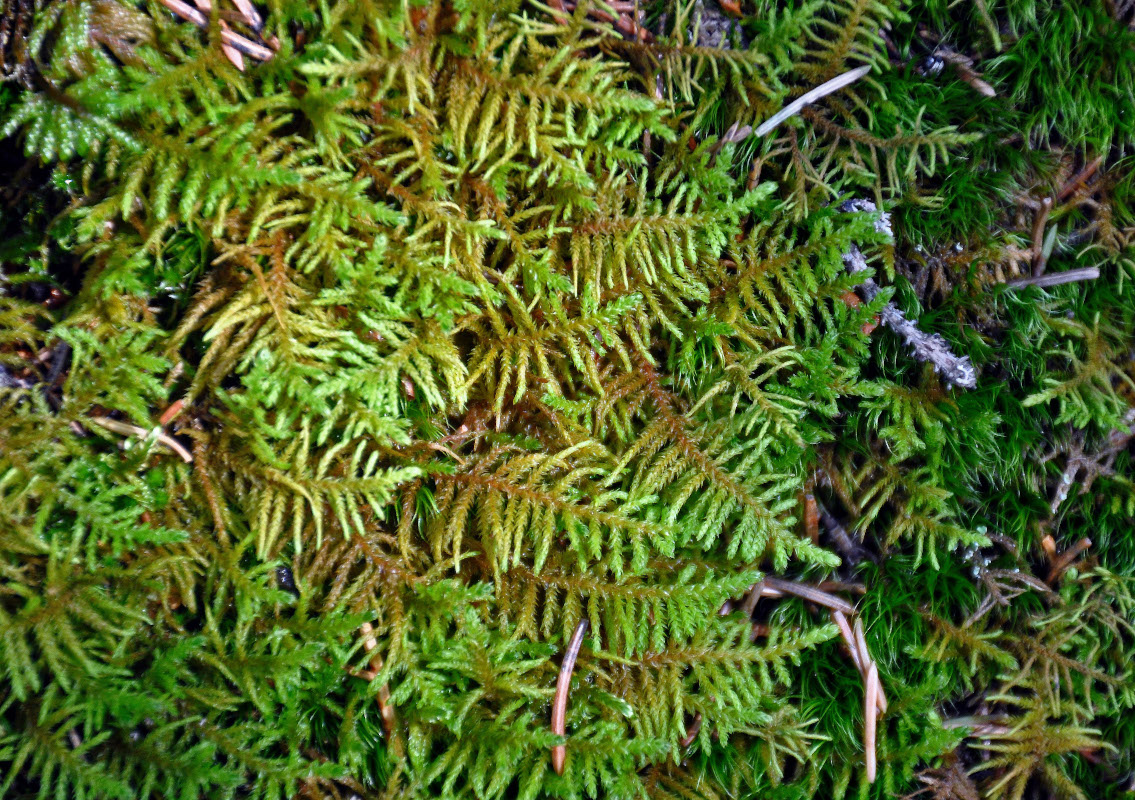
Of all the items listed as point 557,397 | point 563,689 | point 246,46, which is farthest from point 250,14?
point 563,689

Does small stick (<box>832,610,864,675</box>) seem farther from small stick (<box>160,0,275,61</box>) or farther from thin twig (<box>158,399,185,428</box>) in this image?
small stick (<box>160,0,275,61</box>)

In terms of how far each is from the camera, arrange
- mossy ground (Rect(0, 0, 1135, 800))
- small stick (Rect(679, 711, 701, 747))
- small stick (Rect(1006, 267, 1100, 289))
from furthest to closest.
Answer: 1. small stick (Rect(1006, 267, 1100, 289))
2. small stick (Rect(679, 711, 701, 747))
3. mossy ground (Rect(0, 0, 1135, 800))

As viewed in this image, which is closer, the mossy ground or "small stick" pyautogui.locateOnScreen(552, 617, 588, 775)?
the mossy ground

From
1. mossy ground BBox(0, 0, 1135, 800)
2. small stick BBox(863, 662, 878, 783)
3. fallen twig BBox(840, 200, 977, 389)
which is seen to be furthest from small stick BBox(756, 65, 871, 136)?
small stick BBox(863, 662, 878, 783)

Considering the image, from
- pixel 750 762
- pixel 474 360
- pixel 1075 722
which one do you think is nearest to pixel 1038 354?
pixel 1075 722

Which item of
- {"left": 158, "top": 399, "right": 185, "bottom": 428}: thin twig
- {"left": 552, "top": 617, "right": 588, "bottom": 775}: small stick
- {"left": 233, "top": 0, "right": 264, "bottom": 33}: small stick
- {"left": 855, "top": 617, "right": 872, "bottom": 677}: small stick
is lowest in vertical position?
{"left": 855, "top": 617, "right": 872, "bottom": 677}: small stick

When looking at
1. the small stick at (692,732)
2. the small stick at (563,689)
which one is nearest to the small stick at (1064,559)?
the small stick at (692,732)

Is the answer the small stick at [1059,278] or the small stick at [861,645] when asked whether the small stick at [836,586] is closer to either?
the small stick at [861,645]

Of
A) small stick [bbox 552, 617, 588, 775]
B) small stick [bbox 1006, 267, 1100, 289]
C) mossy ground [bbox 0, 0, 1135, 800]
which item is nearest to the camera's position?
mossy ground [bbox 0, 0, 1135, 800]
